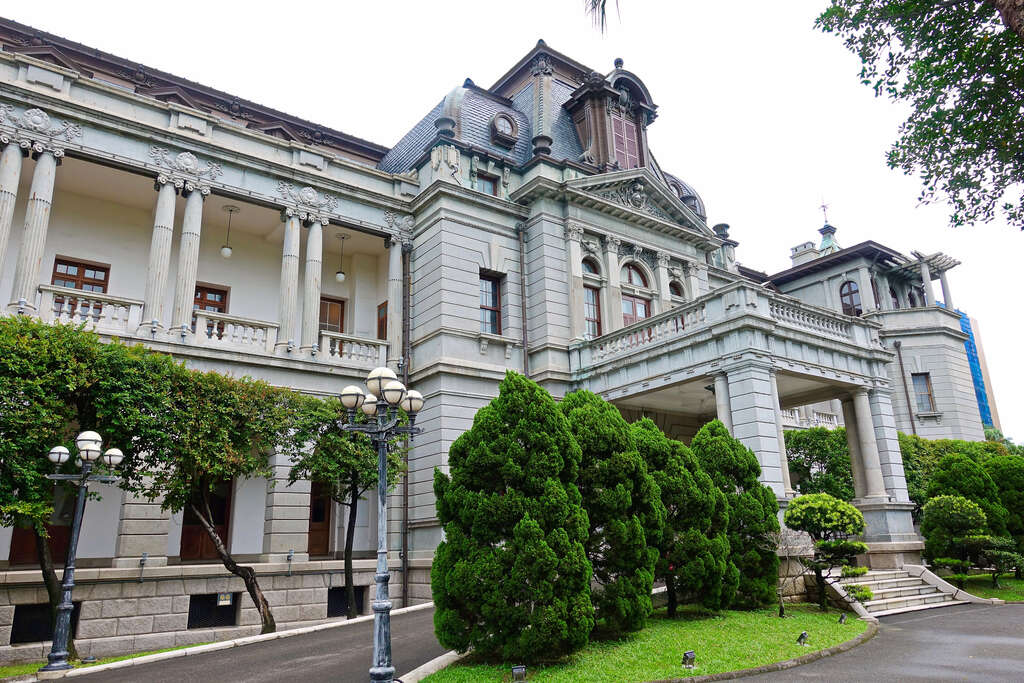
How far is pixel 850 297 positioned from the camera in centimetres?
3697

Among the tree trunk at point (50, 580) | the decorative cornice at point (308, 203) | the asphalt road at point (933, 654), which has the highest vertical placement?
the decorative cornice at point (308, 203)

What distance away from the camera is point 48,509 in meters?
12.3

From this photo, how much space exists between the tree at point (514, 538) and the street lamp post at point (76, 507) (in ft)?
21.0

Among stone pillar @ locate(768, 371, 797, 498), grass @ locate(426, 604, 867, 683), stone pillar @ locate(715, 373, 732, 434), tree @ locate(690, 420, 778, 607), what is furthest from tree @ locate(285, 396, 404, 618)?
stone pillar @ locate(768, 371, 797, 498)

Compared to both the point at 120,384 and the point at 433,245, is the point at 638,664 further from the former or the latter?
the point at 433,245

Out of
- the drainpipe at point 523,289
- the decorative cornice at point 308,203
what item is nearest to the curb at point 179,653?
the drainpipe at point 523,289

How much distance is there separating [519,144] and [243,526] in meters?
15.5

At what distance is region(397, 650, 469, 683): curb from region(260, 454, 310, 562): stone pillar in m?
8.79

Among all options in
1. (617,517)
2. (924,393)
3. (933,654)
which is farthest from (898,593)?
(924,393)

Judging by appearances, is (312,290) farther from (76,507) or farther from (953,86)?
(953,86)

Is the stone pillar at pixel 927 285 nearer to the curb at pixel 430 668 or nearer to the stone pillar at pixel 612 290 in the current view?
the stone pillar at pixel 612 290

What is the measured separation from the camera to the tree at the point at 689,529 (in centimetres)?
1211

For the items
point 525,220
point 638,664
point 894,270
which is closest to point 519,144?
point 525,220

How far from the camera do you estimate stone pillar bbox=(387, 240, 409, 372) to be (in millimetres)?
21281
